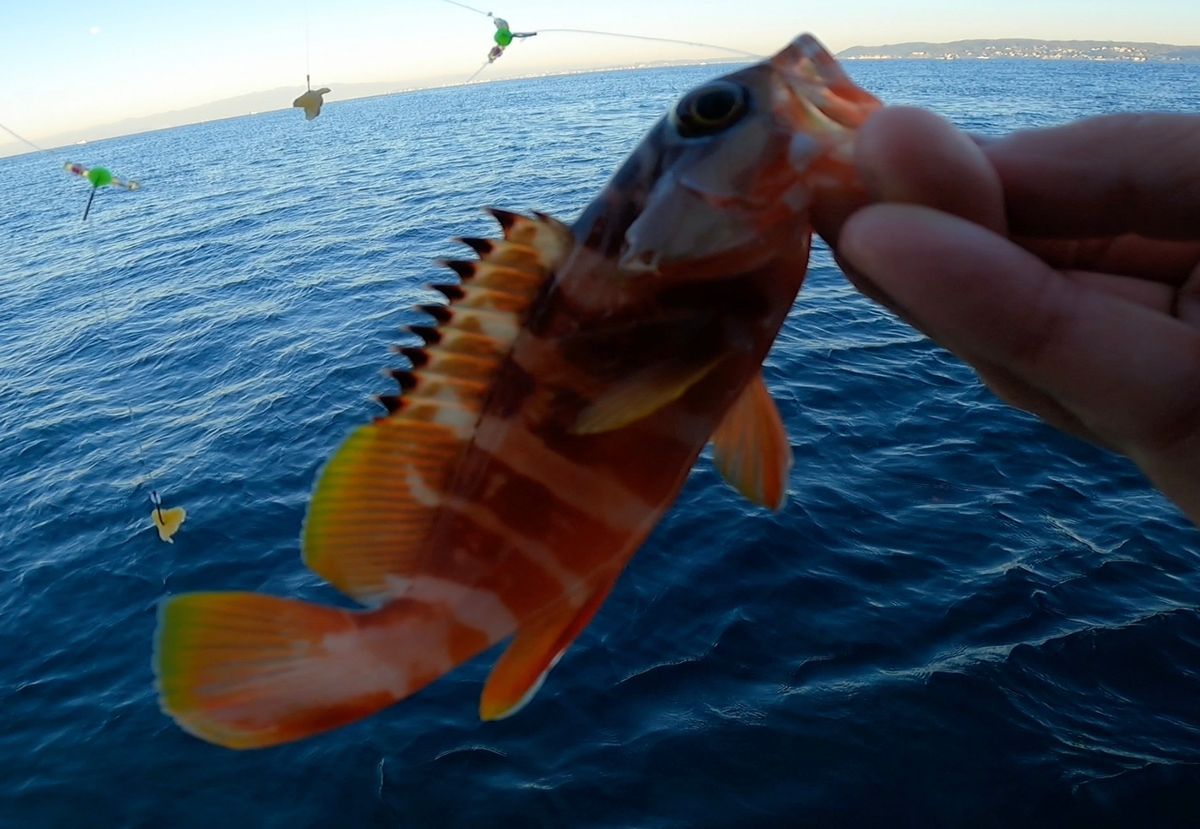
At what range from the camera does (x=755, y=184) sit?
6.93ft

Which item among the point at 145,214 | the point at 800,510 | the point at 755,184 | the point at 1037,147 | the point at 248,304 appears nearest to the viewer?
the point at 1037,147

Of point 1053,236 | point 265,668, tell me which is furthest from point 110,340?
point 1053,236

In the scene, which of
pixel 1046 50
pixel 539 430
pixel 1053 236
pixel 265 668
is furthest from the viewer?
pixel 1046 50

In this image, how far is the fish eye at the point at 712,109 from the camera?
7.15 feet

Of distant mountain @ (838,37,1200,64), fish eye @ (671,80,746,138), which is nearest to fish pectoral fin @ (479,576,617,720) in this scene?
fish eye @ (671,80,746,138)

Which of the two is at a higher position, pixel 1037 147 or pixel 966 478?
pixel 1037 147

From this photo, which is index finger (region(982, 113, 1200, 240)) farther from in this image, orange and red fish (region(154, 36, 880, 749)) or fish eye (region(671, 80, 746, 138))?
fish eye (region(671, 80, 746, 138))

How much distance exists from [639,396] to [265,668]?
1.42 m

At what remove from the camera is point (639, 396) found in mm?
2236

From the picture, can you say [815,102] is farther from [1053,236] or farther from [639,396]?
[639,396]

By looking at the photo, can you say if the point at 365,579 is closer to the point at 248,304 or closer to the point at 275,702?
the point at 275,702

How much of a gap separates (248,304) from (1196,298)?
76.0ft

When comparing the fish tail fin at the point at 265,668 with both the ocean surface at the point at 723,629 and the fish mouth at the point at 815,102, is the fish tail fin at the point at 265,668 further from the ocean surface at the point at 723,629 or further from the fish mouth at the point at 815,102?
the ocean surface at the point at 723,629

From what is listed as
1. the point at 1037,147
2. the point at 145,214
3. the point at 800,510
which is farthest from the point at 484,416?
the point at 145,214
